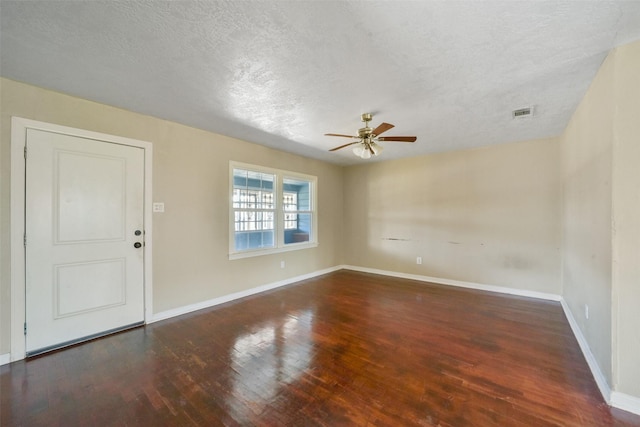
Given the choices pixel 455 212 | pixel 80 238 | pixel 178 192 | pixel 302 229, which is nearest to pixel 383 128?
pixel 178 192

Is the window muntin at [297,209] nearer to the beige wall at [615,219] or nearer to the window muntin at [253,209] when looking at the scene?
the window muntin at [253,209]

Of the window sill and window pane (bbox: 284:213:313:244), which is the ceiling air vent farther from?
the window sill

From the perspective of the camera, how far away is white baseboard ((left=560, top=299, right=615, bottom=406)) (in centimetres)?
178

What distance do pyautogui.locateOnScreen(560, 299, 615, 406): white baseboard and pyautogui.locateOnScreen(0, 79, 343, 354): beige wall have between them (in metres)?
3.93

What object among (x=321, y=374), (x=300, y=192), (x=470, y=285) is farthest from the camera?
(x=300, y=192)

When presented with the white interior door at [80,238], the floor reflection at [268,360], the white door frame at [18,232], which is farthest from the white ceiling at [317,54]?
the floor reflection at [268,360]

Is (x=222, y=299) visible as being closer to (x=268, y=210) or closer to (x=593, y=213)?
(x=268, y=210)

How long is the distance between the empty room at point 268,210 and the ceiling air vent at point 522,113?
0.03 meters

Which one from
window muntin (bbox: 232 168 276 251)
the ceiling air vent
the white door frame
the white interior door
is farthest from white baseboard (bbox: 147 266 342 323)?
the ceiling air vent

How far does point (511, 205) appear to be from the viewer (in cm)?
417

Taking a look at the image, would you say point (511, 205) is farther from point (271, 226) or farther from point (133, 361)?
point (133, 361)

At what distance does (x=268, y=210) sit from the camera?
4500 millimetres

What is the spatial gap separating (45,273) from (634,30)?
196 inches

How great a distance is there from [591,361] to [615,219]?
4.27 feet
